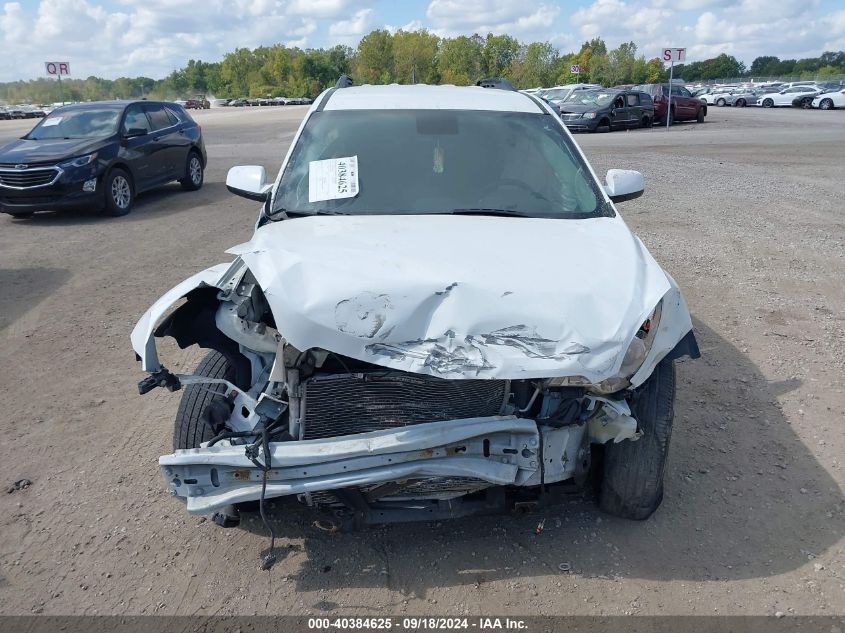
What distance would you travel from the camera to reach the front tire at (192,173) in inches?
502

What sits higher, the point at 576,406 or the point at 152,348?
the point at 152,348

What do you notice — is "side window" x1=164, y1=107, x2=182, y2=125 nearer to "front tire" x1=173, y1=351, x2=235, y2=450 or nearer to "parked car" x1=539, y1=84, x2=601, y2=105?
"front tire" x1=173, y1=351, x2=235, y2=450

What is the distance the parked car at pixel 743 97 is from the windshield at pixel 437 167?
47478mm

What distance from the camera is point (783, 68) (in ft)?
370

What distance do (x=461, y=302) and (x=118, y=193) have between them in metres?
9.63

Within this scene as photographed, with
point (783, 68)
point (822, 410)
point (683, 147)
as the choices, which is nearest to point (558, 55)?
point (783, 68)

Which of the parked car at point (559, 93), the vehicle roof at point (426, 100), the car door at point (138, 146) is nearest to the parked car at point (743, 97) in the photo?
the parked car at point (559, 93)

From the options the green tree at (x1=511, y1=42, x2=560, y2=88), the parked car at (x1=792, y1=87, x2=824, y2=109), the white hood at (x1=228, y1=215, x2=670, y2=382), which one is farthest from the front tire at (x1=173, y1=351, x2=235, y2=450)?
the green tree at (x1=511, y1=42, x2=560, y2=88)

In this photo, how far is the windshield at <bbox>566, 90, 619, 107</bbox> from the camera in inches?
979

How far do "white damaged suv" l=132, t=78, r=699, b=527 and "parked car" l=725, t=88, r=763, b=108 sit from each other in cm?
4854

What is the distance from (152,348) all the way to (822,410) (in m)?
3.95

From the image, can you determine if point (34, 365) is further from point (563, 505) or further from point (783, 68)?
point (783, 68)

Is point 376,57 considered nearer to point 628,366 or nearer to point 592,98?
point 592,98

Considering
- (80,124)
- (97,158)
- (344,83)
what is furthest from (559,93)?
(344,83)
